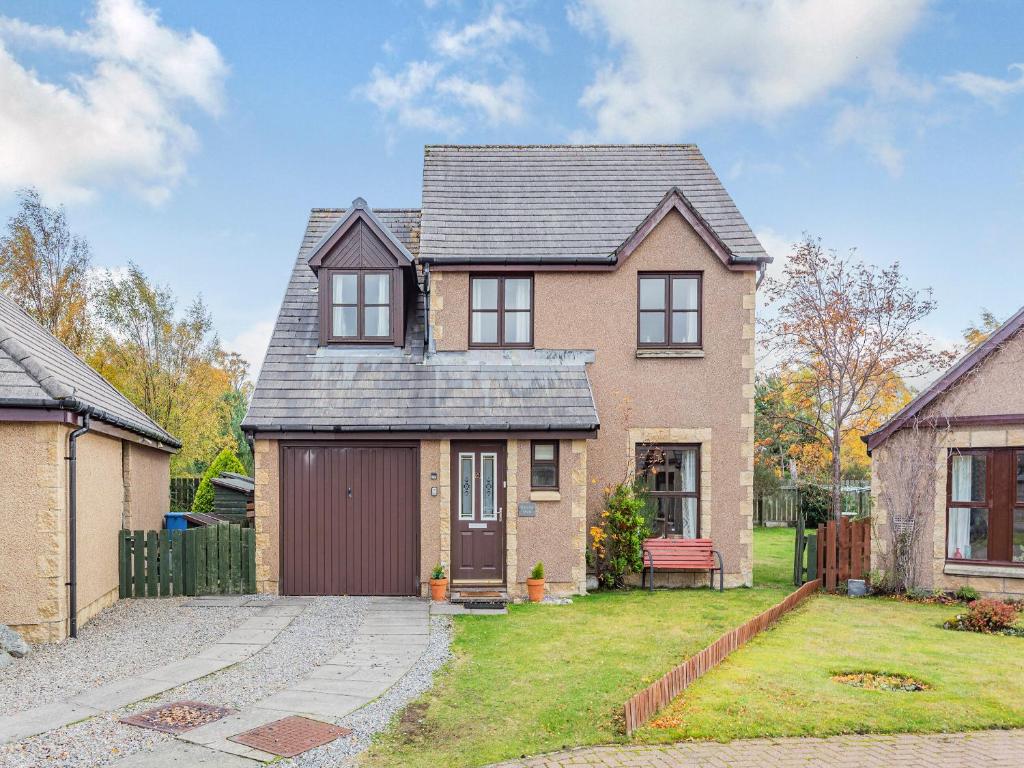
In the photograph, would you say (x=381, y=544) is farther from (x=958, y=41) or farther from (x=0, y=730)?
(x=958, y=41)

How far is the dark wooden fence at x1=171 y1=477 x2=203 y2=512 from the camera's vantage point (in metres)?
27.1

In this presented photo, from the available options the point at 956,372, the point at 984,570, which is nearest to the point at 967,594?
the point at 984,570

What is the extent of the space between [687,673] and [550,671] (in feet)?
5.31

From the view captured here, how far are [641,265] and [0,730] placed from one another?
40.5 ft

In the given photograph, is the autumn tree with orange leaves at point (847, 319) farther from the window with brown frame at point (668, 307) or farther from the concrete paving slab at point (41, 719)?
the concrete paving slab at point (41, 719)

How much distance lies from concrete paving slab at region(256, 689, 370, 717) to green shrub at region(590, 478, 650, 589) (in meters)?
7.10

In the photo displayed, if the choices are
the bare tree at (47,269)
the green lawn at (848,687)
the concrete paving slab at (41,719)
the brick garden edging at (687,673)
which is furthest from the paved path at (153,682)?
the bare tree at (47,269)

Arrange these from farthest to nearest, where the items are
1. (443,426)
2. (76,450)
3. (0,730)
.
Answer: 1. (443,426)
2. (76,450)
3. (0,730)

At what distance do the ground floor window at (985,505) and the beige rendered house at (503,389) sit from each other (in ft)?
12.1

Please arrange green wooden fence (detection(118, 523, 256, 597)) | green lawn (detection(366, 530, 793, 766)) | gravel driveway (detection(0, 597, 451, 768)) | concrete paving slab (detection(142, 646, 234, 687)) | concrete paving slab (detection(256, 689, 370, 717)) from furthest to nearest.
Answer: green wooden fence (detection(118, 523, 256, 597)) → concrete paving slab (detection(142, 646, 234, 687)) → concrete paving slab (detection(256, 689, 370, 717)) → green lawn (detection(366, 530, 793, 766)) → gravel driveway (detection(0, 597, 451, 768))

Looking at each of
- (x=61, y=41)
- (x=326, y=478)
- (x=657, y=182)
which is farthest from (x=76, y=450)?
(x=61, y=41)

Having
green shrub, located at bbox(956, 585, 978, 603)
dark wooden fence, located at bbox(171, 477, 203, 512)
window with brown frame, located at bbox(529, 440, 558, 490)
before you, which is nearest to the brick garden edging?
green shrub, located at bbox(956, 585, 978, 603)

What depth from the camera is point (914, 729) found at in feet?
20.8

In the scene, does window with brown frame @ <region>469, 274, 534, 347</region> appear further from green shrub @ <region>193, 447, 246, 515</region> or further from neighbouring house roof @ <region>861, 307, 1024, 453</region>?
green shrub @ <region>193, 447, 246, 515</region>
